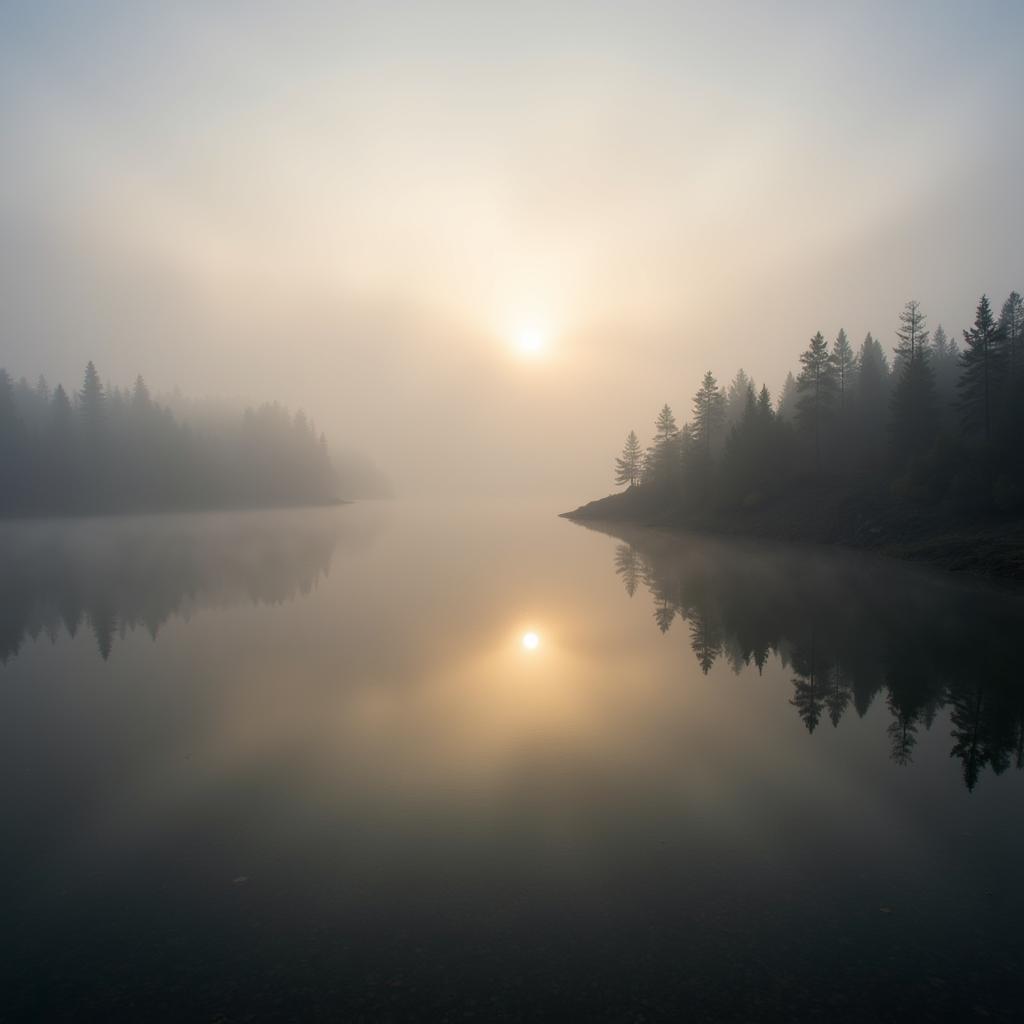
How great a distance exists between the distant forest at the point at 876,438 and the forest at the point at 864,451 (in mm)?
155

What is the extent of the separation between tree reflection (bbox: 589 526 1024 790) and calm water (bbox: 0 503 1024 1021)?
0.15m

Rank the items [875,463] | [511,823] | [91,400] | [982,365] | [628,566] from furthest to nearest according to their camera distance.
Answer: [91,400] → [875,463] → [982,365] → [628,566] → [511,823]

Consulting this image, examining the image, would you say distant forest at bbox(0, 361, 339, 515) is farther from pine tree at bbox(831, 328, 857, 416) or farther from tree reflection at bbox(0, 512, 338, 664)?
pine tree at bbox(831, 328, 857, 416)

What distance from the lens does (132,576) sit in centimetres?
3600

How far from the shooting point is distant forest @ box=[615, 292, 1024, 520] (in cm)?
5244

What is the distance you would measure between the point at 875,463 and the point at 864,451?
836 centimetres

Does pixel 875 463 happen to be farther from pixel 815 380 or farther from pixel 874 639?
pixel 874 639

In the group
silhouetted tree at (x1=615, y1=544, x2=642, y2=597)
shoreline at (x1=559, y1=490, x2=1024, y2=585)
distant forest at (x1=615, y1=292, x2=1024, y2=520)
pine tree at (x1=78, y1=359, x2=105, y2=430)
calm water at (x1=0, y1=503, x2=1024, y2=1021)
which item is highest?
pine tree at (x1=78, y1=359, x2=105, y2=430)

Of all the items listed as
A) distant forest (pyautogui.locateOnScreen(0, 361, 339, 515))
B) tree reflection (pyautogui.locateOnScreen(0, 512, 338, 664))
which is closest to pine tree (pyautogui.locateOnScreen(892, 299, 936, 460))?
tree reflection (pyautogui.locateOnScreen(0, 512, 338, 664))

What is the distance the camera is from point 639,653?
2077cm

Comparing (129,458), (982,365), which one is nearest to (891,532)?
(982,365)

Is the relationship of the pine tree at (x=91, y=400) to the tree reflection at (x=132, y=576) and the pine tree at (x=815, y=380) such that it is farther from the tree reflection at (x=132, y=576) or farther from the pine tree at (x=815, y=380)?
the pine tree at (x=815, y=380)

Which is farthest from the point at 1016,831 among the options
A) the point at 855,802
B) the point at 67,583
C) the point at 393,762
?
the point at 67,583

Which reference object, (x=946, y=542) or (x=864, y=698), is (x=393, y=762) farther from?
(x=946, y=542)
